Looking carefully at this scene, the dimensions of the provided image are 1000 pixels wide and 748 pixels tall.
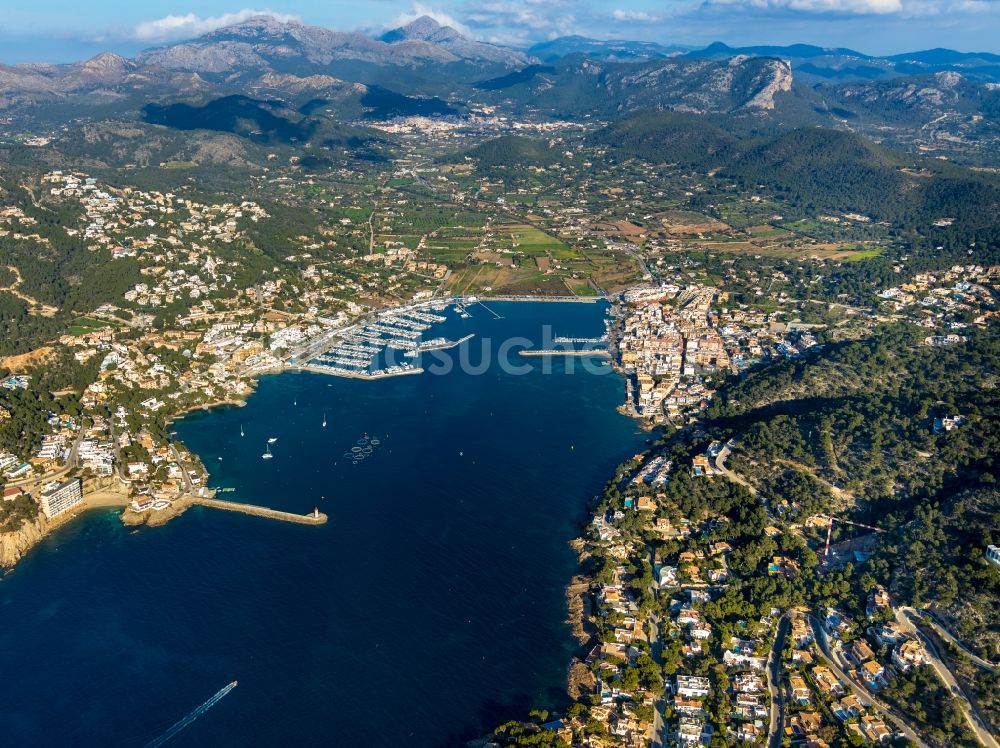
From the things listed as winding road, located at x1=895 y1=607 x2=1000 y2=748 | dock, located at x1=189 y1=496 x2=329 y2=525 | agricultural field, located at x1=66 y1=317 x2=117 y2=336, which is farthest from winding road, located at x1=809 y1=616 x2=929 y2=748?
agricultural field, located at x1=66 y1=317 x2=117 y2=336

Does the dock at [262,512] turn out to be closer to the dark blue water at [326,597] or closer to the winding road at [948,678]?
Result: the dark blue water at [326,597]

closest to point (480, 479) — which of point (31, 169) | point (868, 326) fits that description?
point (868, 326)

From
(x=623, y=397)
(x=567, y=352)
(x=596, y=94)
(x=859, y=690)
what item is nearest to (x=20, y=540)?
(x=623, y=397)

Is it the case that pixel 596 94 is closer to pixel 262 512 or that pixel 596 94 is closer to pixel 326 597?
pixel 262 512

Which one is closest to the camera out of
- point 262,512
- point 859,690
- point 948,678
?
point 948,678

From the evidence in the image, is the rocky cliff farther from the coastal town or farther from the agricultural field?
the agricultural field

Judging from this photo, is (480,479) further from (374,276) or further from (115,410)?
(374,276)
